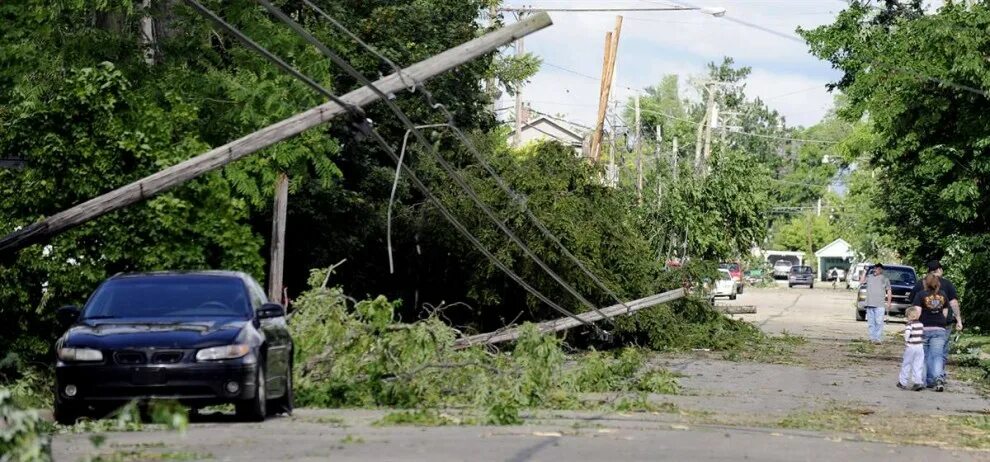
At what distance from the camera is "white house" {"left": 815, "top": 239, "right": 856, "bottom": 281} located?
145000 millimetres

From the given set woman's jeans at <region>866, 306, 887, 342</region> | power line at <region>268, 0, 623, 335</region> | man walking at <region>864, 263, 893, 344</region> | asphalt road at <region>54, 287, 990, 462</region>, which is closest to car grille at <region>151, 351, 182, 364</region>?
asphalt road at <region>54, 287, 990, 462</region>

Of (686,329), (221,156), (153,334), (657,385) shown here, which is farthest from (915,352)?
(153,334)

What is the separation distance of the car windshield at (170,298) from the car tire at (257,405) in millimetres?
826

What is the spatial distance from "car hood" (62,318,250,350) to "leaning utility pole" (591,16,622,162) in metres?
30.5

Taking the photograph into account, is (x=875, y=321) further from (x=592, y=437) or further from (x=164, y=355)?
(x=164, y=355)

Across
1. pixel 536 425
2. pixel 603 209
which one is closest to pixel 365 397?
pixel 536 425

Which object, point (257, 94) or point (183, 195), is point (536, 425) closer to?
point (183, 195)

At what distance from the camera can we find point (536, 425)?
14.4 meters

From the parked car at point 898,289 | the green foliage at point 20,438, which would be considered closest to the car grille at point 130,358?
the green foliage at point 20,438

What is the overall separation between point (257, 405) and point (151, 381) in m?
1.02

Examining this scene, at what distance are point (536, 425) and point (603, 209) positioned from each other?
19517 mm

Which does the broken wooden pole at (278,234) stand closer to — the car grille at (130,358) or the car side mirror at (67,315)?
the car side mirror at (67,315)

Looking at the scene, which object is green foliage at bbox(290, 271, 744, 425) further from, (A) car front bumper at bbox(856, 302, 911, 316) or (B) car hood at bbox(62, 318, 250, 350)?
(A) car front bumper at bbox(856, 302, 911, 316)

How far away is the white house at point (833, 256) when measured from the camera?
145m
